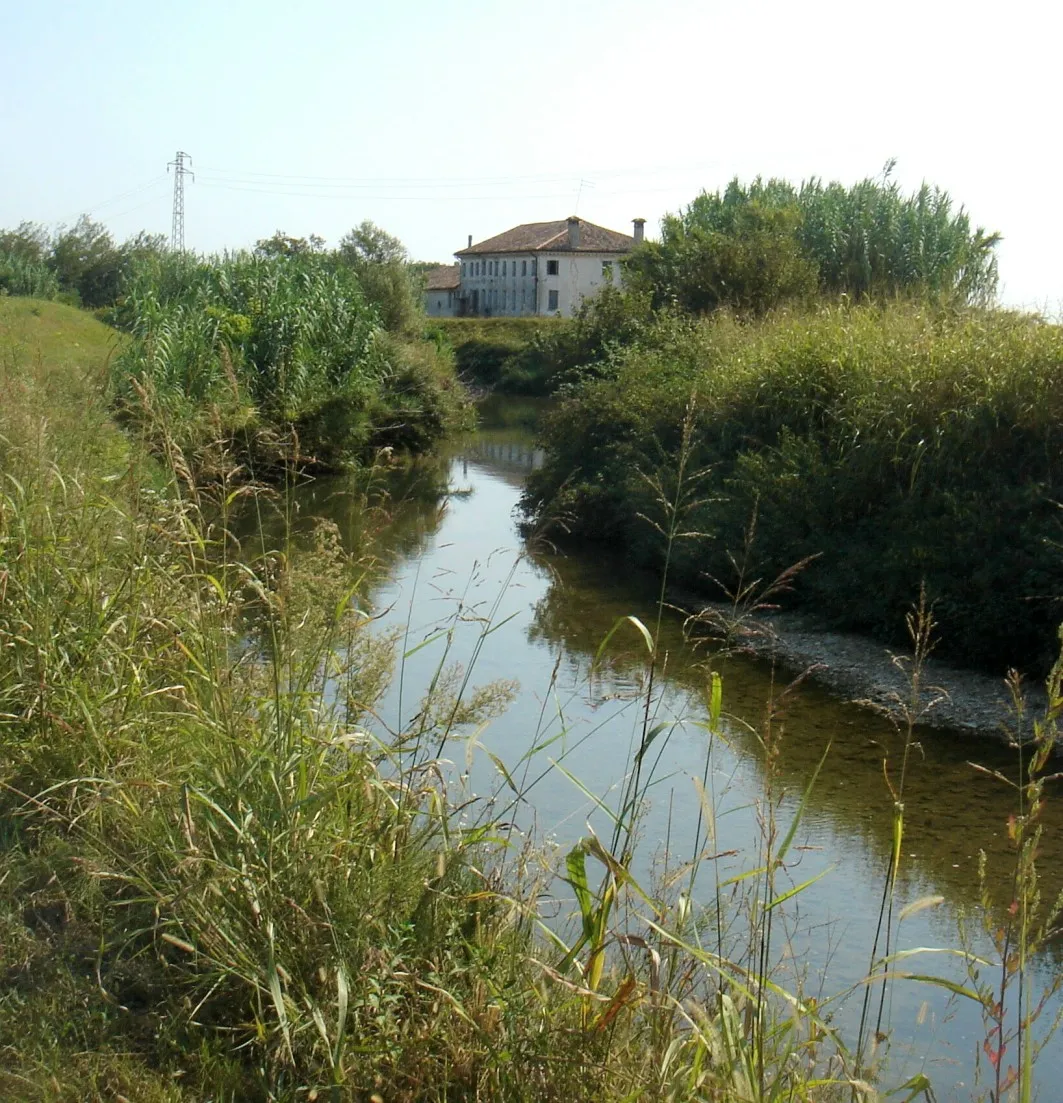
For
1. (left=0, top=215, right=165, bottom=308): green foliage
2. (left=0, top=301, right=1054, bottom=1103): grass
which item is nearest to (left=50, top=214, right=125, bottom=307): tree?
(left=0, top=215, right=165, bottom=308): green foliage

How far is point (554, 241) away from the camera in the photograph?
251ft

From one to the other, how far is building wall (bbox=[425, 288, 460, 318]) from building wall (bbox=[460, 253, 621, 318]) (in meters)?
2.98

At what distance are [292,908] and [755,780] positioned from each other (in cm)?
A: 559

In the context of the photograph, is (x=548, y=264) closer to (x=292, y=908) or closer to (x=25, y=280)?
(x=25, y=280)

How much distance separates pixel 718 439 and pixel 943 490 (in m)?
4.03

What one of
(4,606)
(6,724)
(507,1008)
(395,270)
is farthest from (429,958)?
(395,270)

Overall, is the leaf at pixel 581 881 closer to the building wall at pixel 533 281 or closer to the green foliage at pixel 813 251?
the green foliage at pixel 813 251

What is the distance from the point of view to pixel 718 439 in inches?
626

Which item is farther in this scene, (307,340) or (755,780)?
(307,340)

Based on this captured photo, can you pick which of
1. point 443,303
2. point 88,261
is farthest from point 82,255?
point 443,303

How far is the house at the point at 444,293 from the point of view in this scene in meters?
85.3

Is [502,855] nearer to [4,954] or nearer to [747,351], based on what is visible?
[4,954]

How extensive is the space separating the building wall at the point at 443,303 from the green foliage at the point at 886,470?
227 feet

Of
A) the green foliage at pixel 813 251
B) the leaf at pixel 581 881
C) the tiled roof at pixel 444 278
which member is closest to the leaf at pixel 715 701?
the leaf at pixel 581 881
